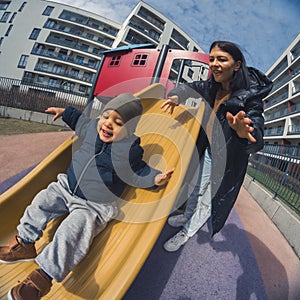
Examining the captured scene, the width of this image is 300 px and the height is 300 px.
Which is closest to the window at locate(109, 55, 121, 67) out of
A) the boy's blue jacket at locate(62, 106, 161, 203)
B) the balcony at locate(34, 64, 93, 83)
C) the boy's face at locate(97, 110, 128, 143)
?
the boy's blue jacket at locate(62, 106, 161, 203)

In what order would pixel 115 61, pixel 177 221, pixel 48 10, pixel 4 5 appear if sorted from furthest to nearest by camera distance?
pixel 4 5 < pixel 48 10 < pixel 115 61 < pixel 177 221

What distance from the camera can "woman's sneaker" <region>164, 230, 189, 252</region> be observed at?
1948mm

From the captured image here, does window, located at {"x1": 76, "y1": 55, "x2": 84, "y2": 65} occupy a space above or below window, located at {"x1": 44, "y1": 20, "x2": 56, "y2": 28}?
below

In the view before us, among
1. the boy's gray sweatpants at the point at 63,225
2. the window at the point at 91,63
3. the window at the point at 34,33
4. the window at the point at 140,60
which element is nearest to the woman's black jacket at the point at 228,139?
the boy's gray sweatpants at the point at 63,225

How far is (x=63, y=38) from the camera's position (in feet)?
124

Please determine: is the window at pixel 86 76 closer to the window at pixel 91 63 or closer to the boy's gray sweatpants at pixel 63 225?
the window at pixel 91 63

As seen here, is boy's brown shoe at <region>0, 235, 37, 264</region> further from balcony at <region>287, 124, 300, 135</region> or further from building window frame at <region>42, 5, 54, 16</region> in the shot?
building window frame at <region>42, 5, 54, 16</region>

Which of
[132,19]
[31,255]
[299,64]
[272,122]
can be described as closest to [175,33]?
[132,19]

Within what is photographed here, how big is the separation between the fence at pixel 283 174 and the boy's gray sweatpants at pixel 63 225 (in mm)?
2897

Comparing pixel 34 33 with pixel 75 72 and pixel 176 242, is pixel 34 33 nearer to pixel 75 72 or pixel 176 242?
pixel 75 72

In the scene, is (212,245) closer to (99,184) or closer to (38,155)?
(99,184)

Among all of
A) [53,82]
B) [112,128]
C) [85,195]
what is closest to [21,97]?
[112,128]

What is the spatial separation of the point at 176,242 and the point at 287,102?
35.7m

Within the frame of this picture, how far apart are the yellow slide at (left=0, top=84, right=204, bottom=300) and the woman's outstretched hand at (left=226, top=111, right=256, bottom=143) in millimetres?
468
